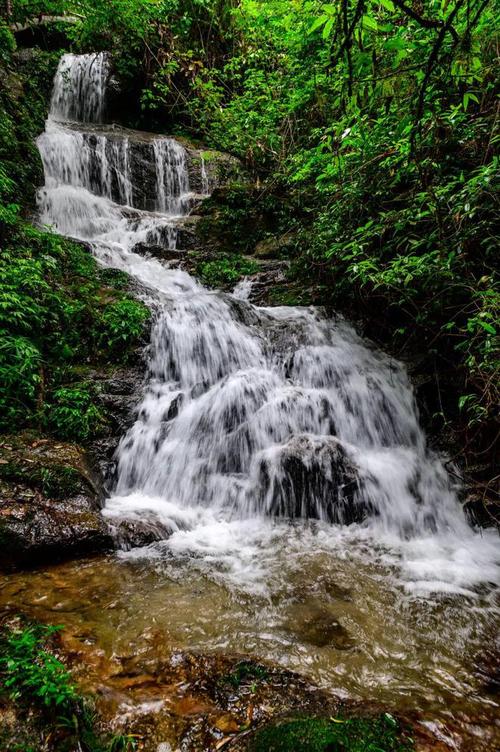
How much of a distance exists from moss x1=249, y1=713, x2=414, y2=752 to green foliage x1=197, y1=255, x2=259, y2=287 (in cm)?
Answer: 843

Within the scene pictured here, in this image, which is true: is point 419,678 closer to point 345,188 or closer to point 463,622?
point 463,622

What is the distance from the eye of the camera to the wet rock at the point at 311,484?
173 inches

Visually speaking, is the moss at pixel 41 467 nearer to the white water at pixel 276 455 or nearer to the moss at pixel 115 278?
the white water at pixel 276 455

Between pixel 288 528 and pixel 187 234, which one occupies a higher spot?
pixel 187 234

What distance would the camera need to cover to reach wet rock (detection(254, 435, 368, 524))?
14.5 ft

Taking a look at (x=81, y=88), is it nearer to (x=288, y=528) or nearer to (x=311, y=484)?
(x=311, y=484)

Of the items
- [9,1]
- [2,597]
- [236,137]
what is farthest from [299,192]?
[2,597]

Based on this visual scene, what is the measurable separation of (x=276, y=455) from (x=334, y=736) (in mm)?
3184

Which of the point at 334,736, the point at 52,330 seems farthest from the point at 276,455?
the point at 52,330

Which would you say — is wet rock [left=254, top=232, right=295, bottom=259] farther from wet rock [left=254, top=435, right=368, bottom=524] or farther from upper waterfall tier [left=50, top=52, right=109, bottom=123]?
upper waterfall tier [left=50, top=52, right=109, bottom=123]

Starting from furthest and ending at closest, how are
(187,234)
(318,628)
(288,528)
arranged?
(187,234)
(288,528)
(318,628)

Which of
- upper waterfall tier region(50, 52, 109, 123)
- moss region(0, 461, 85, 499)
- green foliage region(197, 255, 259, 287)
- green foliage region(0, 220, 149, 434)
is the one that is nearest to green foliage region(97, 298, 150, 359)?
green foliage region(0, 220, 149, 434)

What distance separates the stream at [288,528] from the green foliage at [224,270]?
1.52 feet

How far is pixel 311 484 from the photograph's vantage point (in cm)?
449
